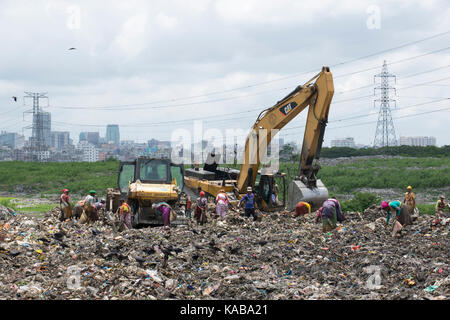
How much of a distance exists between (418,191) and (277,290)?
93.0 feet

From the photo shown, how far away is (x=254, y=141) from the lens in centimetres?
1861

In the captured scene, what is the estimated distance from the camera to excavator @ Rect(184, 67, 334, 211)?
16672mm

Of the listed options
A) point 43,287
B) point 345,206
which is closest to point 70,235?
point 43,287

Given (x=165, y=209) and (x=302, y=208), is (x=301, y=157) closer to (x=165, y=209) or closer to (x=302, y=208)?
(x=302, y=208)

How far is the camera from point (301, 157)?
17.2 meters

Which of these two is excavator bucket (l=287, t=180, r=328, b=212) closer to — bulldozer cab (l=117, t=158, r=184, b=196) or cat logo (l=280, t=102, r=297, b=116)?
cat logo (l=280, t=102, r=297, b=116)

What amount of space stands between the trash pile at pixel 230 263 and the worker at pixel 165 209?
2.07 ft

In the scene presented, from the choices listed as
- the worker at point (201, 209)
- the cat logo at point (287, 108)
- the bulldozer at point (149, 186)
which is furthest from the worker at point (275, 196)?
the bulldozer at point (149, 186)

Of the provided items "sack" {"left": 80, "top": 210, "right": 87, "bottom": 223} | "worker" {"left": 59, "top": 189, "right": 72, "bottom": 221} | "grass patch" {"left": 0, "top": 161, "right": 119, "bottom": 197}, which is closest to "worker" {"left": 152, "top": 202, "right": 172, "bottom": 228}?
"sack" {"left": 80, "top": 210, "right": 87, "bottom": 223}

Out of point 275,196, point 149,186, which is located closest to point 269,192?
point 275,196

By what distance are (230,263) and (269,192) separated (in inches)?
316

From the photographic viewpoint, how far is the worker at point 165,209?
1526 cm
